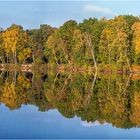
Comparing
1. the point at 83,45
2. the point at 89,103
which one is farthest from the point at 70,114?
the point at 83,45

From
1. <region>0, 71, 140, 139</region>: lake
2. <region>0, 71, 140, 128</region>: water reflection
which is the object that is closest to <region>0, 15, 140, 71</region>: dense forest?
<region>0, 71, 140, 128</region>: water reflection

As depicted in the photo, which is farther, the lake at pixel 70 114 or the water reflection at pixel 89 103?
the water reflection at pixel 89 103

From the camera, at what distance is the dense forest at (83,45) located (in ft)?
208

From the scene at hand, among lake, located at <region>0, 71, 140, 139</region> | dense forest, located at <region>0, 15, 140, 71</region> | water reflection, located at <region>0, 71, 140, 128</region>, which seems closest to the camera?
lake, located at <region>0, 71, 140, 139</region>

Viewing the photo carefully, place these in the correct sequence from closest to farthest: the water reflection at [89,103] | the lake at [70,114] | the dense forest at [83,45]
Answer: the lake at [70,114]
the water reflection at [89,103]
the dense forest at [83,45]

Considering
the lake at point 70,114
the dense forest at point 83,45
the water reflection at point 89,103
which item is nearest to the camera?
the lake at point 70,114

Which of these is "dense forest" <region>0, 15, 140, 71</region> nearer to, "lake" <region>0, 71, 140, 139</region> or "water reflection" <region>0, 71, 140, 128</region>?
"water reflection" <region>0, 71, 140, 128</region>

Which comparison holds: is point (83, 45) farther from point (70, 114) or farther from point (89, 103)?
point (70, 114)

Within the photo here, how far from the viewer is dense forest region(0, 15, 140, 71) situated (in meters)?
63.4

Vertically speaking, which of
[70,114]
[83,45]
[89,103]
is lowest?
[70,114]

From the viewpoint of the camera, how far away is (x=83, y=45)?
69375mm

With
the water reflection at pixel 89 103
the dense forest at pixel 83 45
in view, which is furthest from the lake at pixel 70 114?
the dense forest at pixel 83 45

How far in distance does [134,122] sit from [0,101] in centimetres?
1141

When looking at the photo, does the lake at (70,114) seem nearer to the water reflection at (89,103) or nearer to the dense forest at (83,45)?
the water reflection at (89,103)
